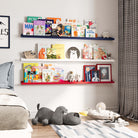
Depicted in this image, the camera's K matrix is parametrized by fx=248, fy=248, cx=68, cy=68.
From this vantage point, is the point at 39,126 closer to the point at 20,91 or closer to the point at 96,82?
the point at 20,91

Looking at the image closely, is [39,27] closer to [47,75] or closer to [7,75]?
[47,75]

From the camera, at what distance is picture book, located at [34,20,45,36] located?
398cm

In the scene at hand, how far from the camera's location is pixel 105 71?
14.3 feet

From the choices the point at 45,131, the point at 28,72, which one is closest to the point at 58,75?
the point at 28,72

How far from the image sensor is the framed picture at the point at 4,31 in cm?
391

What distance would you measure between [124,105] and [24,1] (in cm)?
236

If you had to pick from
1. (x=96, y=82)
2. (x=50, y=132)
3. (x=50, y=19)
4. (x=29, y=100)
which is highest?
(x=50, y=19)

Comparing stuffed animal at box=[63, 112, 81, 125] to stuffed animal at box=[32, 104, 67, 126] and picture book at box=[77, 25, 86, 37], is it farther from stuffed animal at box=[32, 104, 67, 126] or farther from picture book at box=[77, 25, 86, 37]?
picture book at box=[77, 25, 86, 37]

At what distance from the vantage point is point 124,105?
4109 millimetres

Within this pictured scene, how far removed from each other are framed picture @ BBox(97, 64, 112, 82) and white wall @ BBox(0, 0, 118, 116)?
4.1 inches

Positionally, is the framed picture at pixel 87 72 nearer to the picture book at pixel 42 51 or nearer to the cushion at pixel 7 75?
the picture book at pixel 42 51

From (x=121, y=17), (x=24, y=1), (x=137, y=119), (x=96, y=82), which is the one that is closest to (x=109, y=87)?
(x=96, y=82)

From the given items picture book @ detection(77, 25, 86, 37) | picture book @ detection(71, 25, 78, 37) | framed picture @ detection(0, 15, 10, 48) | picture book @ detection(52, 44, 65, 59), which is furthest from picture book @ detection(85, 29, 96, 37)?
framed picture @ detection(0, 15, 10, 48)

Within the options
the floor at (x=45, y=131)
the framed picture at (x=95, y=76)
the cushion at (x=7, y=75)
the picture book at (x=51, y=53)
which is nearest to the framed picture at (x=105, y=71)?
the framed picture at (x=95, y=76)
